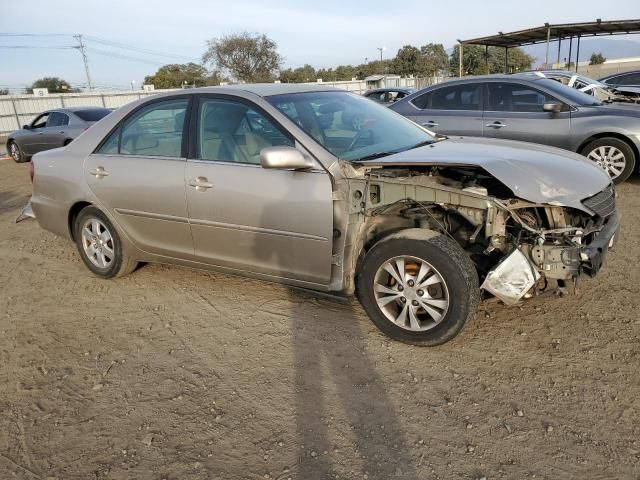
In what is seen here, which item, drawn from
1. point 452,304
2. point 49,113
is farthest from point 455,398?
point 49,113

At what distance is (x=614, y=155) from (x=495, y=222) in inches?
193

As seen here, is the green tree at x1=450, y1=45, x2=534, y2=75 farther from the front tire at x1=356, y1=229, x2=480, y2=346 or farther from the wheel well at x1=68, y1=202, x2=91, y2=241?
the front tire at x1=356, y1=229, x2=480, y2=346

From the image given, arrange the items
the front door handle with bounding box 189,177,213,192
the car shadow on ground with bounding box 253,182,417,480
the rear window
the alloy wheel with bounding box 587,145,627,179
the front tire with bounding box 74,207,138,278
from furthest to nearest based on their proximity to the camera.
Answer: the rear window, the alloy wheel with bounding box 587,145,627,179, the front tire with bounding box 74,207,138,278, the front door handle with bounding box 189,177,213,192, the car shadow on ground with bounding box 253,182,417,480

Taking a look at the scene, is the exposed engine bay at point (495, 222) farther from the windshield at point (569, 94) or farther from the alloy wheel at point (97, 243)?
the windshield at point (569, 94)

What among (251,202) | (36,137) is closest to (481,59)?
(36,137)

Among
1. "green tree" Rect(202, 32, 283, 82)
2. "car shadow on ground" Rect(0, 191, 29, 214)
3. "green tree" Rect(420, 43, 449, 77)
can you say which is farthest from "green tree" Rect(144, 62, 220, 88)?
"car shadow on ground" Rect(0, 191, 29, 214)

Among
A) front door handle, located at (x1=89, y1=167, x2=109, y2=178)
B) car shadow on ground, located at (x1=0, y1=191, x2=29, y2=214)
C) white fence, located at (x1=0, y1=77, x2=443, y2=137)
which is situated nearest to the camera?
front door handle, located at (x1=89, y1=167, x2=109, y2=178)

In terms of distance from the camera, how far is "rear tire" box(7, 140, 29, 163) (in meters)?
14.2

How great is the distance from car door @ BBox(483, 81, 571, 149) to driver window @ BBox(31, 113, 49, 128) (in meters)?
11.3

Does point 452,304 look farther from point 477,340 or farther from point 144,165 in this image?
point 144,165

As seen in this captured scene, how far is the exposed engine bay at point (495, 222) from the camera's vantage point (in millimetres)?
3131

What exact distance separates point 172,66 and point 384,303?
6531 centimetres

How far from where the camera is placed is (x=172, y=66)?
62562mm

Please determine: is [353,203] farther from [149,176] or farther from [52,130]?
[52,130]
